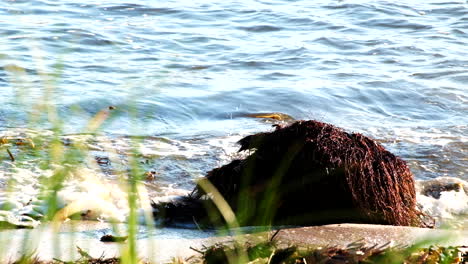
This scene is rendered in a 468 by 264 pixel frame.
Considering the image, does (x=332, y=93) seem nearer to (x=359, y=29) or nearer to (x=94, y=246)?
(x=359, y=29)

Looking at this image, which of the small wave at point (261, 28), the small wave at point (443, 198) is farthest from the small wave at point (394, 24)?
the small wave at point (443, 198)

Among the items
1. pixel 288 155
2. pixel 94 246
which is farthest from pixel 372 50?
pixel 94 246

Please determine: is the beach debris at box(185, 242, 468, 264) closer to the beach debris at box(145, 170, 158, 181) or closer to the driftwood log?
the driftwood log

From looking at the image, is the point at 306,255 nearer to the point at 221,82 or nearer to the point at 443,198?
the point at 443,198

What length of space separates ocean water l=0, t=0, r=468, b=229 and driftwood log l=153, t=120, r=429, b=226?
0.42 metres

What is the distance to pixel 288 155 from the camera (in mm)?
4445

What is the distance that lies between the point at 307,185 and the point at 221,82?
205 inches

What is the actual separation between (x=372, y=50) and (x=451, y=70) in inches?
57.9

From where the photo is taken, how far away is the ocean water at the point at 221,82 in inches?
220

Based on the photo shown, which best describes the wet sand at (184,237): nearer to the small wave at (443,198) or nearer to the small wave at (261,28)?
the small wave at (443,198)

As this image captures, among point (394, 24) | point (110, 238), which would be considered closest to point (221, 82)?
point (394, 24)

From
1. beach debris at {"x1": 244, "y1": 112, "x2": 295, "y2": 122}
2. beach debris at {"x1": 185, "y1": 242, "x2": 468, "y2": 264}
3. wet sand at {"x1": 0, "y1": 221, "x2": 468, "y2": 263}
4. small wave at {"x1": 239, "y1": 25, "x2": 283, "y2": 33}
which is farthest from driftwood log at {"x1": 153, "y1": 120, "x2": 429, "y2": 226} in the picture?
small wave at {"x1": 239, "y1": 25, "x2": 283, "y2": 33}

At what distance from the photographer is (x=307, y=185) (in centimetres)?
439

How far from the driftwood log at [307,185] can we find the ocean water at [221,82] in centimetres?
42
